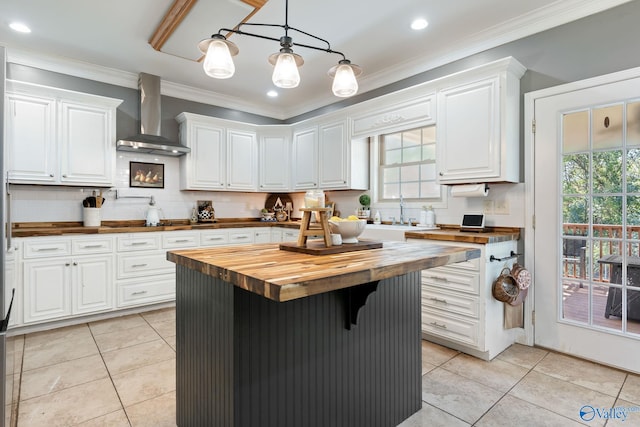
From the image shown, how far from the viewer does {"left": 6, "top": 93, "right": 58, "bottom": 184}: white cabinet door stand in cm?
327

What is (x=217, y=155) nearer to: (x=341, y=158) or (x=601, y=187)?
(x=341, y=158)

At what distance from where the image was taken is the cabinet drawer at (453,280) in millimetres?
2654

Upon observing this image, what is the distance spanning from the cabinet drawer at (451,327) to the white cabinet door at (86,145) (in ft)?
11.9

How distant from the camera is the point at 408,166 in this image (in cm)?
409

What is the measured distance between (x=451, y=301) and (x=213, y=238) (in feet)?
9.46

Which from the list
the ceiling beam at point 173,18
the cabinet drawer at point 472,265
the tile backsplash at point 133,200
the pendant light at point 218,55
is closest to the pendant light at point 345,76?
the pendant light at point 218,55

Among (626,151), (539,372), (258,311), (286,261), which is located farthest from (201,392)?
(626,151)

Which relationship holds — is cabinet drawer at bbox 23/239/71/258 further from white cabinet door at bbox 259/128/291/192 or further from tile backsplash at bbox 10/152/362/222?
white cabinet door at bbox 259/128/291/192

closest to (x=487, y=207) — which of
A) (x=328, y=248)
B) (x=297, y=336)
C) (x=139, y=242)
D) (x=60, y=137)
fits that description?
(x=328, y=248)

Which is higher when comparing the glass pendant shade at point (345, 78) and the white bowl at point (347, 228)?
the glass pendant shade at point (345, 78)

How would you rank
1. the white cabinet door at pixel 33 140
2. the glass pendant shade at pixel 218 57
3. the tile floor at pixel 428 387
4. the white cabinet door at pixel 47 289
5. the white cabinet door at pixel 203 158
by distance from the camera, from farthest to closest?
the white cabinet door at pixel 203 158
the white cabinet door at pixel 33 140
the white cabinet door at pixel 47 289
the tile floor at pixel 428 387
the glass pendant shade at pixel 218 57

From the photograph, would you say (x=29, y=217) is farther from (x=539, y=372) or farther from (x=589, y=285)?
(x=589, y=285)

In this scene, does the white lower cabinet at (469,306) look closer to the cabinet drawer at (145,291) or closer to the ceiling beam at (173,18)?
the ceiling beam at (173,18)

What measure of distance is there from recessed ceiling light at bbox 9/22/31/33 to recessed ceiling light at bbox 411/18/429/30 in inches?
137
